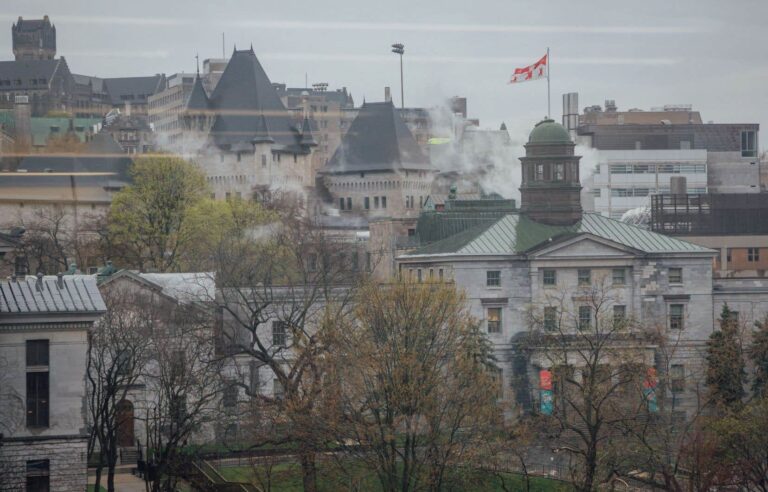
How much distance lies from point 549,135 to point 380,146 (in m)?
86.6

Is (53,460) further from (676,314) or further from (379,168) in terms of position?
(379,168)

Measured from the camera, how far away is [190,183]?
118875 mm

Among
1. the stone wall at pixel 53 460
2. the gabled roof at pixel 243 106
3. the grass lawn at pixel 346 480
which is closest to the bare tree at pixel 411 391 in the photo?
the grass lawn at pixel 346 480

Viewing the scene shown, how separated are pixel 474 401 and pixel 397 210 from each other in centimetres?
10837

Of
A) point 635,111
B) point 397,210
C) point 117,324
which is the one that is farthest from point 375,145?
point 117,324

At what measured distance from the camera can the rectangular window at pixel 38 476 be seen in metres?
47.3

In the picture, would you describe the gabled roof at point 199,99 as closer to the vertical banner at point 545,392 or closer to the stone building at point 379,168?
the stone building at point 379,168

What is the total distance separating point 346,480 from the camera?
5441cm

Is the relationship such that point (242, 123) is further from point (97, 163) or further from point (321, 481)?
point (321, 481)

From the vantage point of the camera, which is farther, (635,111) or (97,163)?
(635,111)

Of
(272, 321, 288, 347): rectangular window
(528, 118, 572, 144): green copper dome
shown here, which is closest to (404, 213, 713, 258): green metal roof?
(528, 118, 572, 144): green copper dome

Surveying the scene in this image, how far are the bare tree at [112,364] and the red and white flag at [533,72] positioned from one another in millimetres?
31609

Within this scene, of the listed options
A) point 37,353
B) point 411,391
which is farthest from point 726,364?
point 37,353

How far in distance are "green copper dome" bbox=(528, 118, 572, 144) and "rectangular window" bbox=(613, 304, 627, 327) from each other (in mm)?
8535
